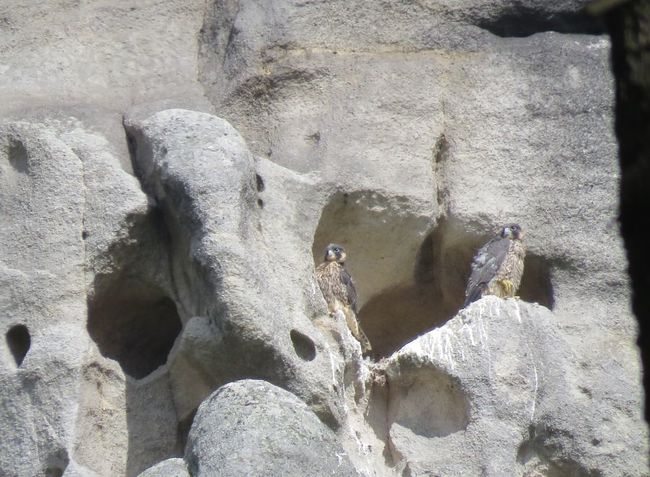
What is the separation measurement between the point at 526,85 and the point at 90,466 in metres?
3.22

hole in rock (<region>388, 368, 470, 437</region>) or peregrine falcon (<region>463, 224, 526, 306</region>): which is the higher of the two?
peregrine falcon (<region>463, 224, 526, 306</region>)

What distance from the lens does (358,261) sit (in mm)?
6121

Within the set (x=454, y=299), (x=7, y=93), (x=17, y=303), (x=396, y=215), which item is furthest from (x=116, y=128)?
(x=454, y=299)

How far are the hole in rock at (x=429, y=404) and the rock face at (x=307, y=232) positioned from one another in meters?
0.01

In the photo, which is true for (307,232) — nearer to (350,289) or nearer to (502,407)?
(350,289)

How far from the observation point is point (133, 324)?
554cm

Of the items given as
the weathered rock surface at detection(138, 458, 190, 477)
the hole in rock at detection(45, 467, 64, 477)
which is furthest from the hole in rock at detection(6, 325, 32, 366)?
the weathered rock surface at detection(138, 458, 190, 477)

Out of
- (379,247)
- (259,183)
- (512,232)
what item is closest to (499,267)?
(512,232)

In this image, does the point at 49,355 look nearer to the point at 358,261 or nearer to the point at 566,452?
the point at 358,261

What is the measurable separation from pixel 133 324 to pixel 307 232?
0.99 meters

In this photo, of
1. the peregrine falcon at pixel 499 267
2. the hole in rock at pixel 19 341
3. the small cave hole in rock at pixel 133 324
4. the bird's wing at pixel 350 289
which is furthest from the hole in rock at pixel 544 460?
the hole in rock at pixel 19 341

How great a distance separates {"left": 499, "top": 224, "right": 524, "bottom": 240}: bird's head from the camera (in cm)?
575

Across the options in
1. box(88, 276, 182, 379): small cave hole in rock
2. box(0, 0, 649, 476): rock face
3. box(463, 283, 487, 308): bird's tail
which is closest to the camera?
box(0, 0, 649, 476): rock face

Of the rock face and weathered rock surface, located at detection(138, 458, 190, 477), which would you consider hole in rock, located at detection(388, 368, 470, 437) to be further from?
weathered rock surface, located at detection(138, 458, 190, 477)
